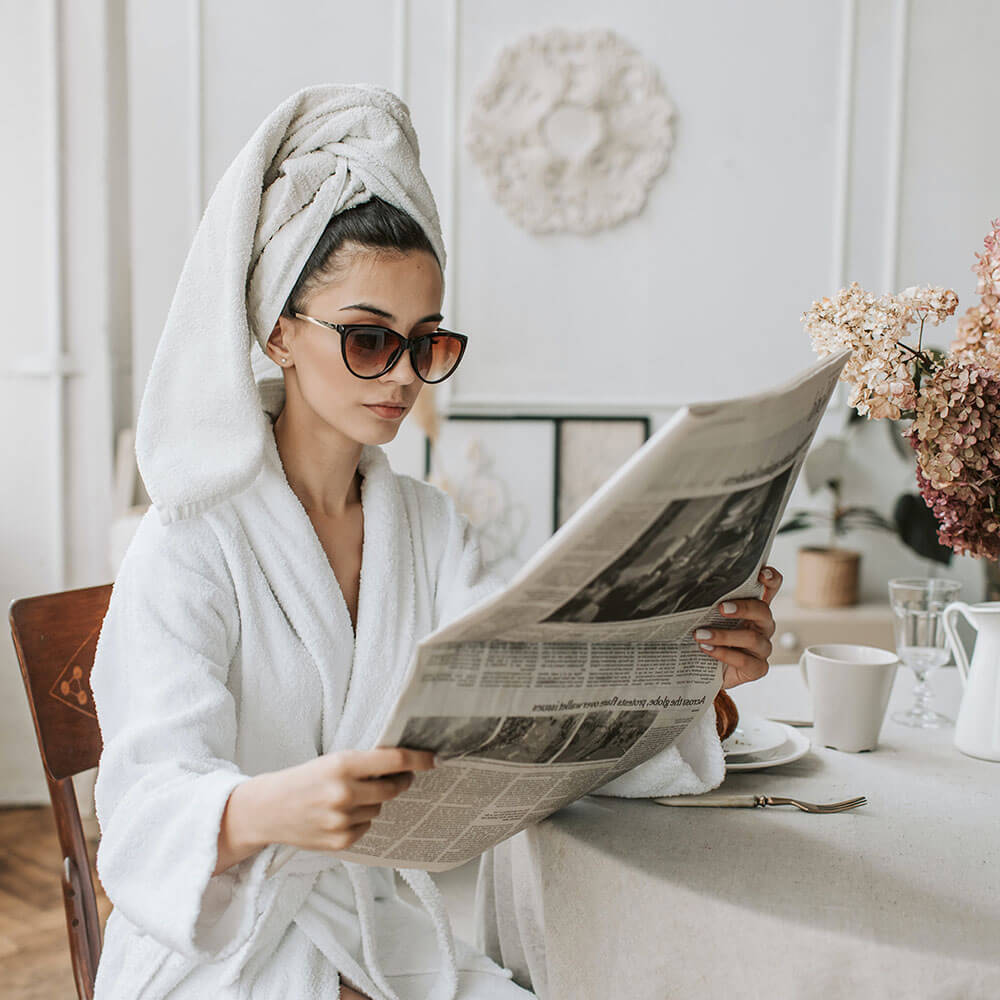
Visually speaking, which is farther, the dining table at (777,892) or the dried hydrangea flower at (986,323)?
the dried hydrangea flower at (986,323)

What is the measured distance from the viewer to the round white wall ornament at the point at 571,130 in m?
3.10

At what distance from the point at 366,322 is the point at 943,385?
0.57 metres

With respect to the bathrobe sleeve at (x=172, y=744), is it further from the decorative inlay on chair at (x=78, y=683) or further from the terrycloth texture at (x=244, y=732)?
the decorative inlay on chair at (x=78, y=683)

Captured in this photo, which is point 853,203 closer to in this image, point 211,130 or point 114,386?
point 211,130

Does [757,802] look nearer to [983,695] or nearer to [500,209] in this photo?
[983,695]

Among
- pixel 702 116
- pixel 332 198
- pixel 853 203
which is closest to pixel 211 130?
pixel 702 116

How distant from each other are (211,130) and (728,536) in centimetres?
269

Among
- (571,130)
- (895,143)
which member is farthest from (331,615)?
(895,143)

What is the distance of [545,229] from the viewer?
3.15 metres

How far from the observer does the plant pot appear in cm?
306

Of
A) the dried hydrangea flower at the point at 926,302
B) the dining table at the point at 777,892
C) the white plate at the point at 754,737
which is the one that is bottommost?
the dining table at the point at 777,892

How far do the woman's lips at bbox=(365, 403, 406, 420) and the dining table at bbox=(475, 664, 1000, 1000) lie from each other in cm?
43

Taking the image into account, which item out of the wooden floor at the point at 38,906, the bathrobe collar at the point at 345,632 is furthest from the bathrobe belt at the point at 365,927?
the wooden floor at the point at 38,906

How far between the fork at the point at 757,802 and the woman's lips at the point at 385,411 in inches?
18.3
